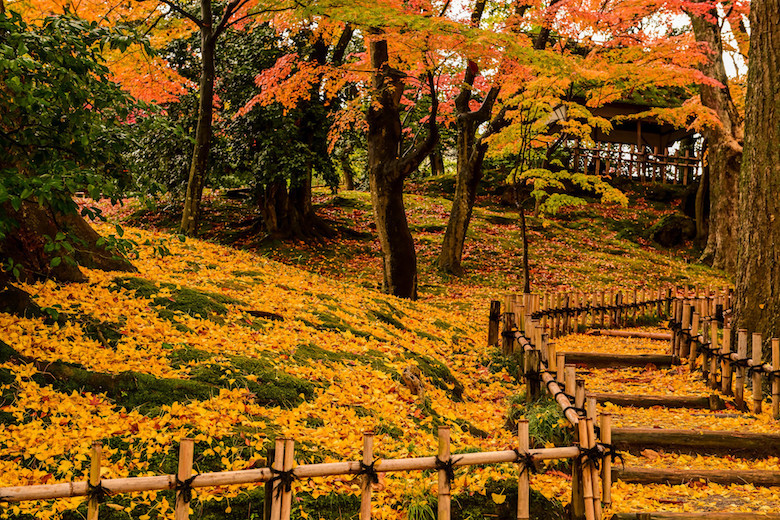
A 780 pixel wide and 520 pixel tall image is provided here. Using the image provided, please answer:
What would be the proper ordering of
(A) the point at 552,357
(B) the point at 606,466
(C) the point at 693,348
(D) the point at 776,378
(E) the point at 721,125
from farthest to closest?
(E) the point at 721,125 → (C) the point at 693,348 → (D) the point at 776,378 → (A) the point at 552,357 → (B) the point at 606,466

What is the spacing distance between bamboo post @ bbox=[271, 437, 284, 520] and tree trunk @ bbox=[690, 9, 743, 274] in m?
18.8

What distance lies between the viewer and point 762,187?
22.9 feet

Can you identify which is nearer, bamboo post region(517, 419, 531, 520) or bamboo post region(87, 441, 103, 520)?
bamboo post region(87, 441, 103, 520)

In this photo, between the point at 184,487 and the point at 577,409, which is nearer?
the point at 184,487

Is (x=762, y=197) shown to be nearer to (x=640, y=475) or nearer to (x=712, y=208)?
(x=640, y=475)

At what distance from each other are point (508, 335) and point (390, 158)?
5.25 meters

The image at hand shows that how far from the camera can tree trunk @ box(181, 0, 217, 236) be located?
11.1m

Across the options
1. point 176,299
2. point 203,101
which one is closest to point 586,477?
point 176,299

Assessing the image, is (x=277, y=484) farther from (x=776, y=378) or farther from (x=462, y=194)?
(x=462, y=194)

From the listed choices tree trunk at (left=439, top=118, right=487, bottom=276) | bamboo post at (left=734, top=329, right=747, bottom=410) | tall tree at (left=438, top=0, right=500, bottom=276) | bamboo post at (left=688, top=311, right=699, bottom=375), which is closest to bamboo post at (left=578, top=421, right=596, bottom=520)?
bamboo post at (left=734, top=329, right=747, bottom=410)

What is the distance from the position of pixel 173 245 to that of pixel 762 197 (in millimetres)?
8971

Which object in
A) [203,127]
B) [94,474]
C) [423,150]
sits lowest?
[94,474]

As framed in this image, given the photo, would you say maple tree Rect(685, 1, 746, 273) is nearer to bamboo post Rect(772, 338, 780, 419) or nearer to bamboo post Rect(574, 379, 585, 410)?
bamboo post Rect(772, 338, 780, 419)

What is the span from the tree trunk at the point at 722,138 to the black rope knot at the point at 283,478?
18746mm
